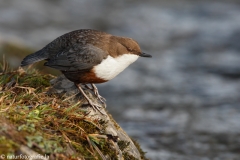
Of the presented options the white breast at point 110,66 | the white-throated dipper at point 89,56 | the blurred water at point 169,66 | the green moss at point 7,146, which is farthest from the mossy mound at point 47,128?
the blurred water at point 169,66

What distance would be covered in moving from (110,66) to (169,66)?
5977 millimetres

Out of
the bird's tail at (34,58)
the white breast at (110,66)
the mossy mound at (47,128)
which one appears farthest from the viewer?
the bird's tail at (34,58)

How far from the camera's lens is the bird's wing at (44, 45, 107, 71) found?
4852 millimetres

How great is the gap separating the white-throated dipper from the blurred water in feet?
6.46

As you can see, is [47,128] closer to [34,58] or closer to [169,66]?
[34,58]

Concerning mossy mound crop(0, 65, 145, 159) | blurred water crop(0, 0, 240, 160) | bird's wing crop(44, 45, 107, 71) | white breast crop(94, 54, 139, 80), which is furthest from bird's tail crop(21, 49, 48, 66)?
blurred water crop(0, 0, 240, 160)

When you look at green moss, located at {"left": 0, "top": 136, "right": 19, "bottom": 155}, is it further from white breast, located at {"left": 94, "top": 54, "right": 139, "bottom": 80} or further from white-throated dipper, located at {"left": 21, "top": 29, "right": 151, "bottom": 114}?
white breast, located at {"left": 94, "top": 54, "right": 139, "bottom": 80}

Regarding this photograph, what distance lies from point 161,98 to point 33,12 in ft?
22.7

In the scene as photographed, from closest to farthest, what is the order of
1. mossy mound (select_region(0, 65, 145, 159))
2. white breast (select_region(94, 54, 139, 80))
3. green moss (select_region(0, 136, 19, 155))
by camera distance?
green moss (select_region(0, 136, 19, 155))
mossy mound (select_region(0, 65, 145, 159))
white breast (select_region(94, 54, 139, 80))

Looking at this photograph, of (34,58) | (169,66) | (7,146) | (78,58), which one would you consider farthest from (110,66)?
(169,66)

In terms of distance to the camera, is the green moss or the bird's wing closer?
the green moss

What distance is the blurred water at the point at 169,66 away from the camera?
7.39 m

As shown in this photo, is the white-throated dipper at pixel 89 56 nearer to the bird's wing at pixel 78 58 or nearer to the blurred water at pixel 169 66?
the bird's wing at pixel 78 58

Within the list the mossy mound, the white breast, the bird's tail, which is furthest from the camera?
the bird's tail
